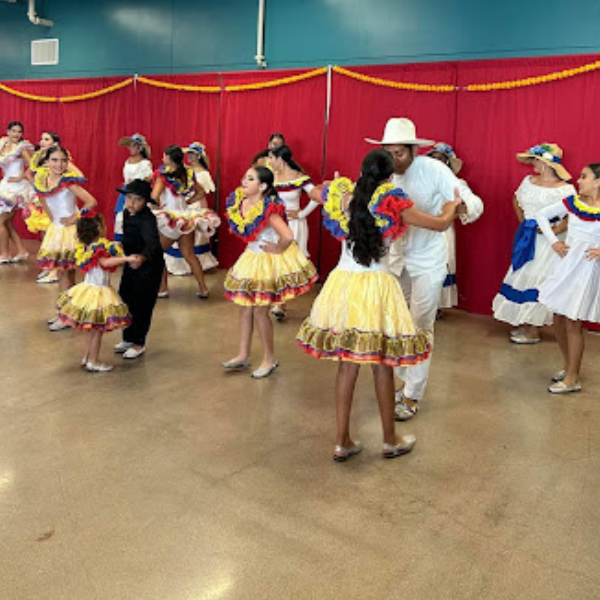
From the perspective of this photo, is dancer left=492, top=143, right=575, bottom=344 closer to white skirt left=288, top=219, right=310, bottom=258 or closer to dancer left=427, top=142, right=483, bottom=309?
dancer left=427, top=142, right=483, bottom=309

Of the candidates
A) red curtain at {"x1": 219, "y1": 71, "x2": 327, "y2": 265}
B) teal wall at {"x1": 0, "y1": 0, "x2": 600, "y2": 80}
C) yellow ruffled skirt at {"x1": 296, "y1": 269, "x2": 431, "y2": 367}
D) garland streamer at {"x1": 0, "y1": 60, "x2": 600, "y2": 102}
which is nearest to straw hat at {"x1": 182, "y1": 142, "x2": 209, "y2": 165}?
red curtain at {"x1": 219, "y1": 71, "x2": 327, "y2": 265}

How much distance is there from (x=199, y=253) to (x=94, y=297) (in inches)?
140

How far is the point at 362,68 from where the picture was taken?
7148 mm

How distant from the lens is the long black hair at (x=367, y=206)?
122 inches

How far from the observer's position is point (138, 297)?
193 inches

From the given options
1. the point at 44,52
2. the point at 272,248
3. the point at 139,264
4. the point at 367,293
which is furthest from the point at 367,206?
the point at 44,52

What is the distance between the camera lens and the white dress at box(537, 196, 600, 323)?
4.34 meters

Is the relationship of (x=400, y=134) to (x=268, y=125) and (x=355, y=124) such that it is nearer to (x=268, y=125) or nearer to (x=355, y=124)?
(x=355, y=124)

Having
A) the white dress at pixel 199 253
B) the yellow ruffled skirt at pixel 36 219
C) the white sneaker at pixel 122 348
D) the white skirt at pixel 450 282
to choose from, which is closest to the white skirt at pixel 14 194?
the yellow ruffled skirt at pixel 36 219

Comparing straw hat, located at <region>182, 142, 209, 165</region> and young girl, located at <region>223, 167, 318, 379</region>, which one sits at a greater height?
straw hat, located at <region>182, 142, 209, 165</region>

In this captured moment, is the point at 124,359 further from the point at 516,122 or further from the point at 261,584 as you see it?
the point at 516,122

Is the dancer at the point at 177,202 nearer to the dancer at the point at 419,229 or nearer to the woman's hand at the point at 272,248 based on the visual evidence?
the woman's hand at the point at 272,248

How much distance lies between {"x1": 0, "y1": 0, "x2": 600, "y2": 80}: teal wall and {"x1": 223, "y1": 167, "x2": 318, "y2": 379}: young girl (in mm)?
3336

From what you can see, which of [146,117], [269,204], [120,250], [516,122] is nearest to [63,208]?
[120,250]
